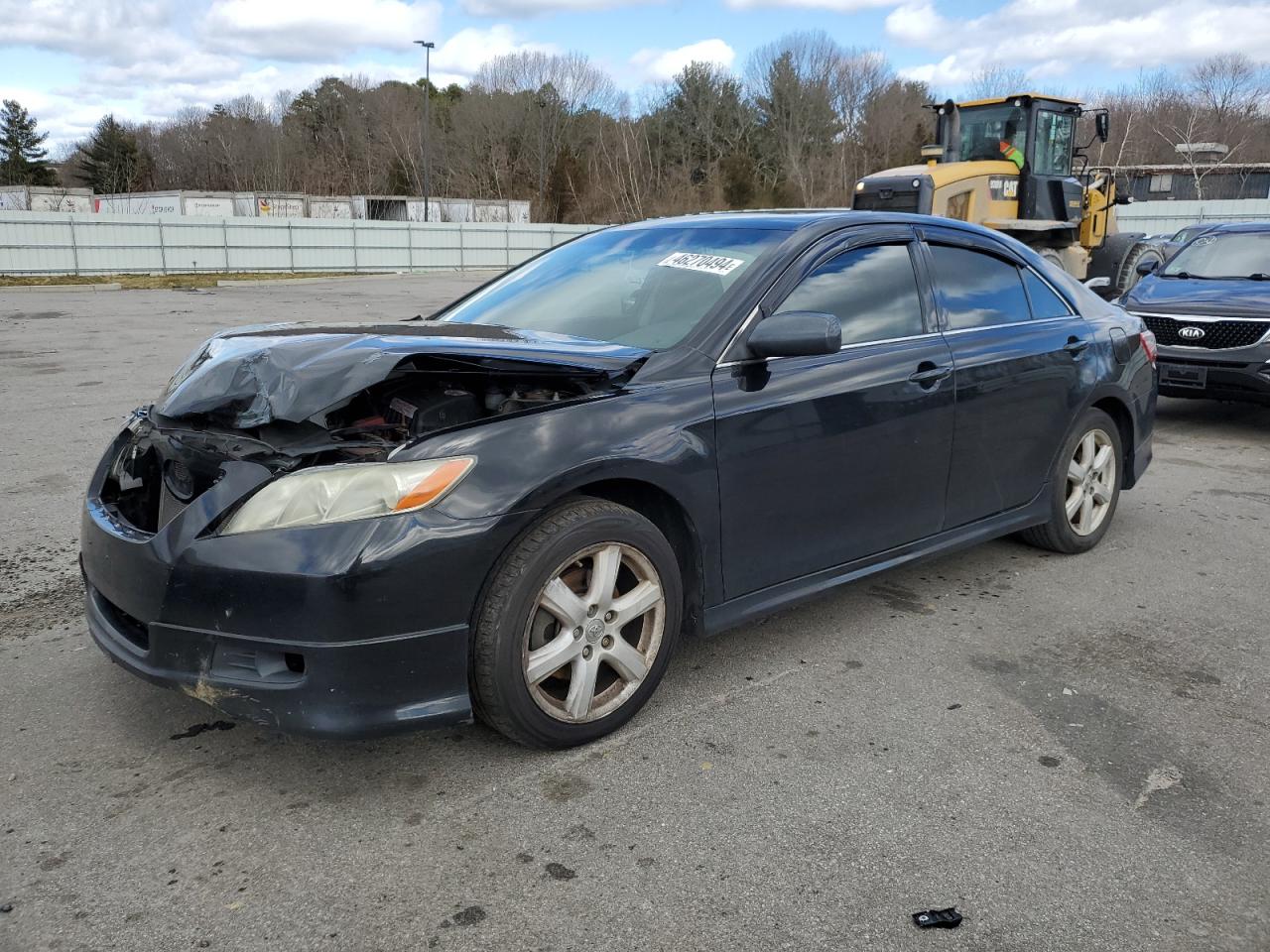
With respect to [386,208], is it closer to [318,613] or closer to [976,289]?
[976,289]

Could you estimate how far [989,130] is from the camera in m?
14.3

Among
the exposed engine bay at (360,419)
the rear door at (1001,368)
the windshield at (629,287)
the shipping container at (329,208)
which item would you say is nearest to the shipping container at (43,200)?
the shipping container at (329,208)

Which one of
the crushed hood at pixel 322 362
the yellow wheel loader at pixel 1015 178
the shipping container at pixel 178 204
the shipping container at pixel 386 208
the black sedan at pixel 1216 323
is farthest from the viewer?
the shipping container at pixel 386 208

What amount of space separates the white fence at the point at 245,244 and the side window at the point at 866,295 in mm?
25061

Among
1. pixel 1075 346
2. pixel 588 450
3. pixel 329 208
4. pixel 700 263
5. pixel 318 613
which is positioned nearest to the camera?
pixel 318 613

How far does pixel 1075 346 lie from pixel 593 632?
293 centimetres

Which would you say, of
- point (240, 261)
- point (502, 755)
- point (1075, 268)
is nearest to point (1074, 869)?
point (502, 755)

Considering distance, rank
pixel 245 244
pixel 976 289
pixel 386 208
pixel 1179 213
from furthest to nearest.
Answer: pixel 386 208, pixel 1179 213, pixel 245 244, pixel 976 289

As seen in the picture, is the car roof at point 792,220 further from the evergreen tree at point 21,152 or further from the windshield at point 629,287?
the evergreen tree at point 21,152

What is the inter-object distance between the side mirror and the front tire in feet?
2.34

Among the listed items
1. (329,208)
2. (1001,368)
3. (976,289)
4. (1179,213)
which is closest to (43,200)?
(329,208)

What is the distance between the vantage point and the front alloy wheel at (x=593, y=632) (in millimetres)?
2992

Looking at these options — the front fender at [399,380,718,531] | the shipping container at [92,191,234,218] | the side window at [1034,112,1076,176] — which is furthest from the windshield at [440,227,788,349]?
the shipping container at [92,191,234,218]

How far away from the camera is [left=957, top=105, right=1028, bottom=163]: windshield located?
45.9 feet
